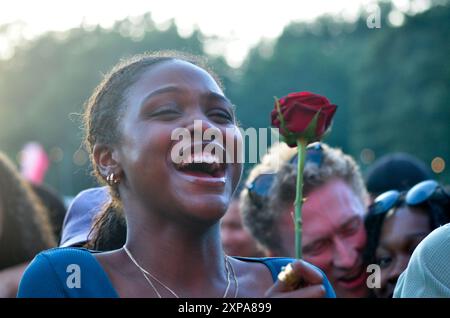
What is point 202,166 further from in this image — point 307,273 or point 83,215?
point 83,215

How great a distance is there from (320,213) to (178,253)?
5.09 feet

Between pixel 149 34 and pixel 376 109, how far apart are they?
703 inches

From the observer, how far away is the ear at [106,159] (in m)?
2.48

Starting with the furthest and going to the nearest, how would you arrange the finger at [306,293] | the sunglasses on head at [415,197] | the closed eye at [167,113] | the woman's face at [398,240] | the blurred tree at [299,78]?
the blurred tree at [299,78] → the sunglasses on head at [415,197] → the woman's face at [398,240] → the closed eye at [167,113] → the finger at [306,293]

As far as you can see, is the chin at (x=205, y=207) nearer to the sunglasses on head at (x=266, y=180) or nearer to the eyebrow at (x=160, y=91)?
the eyebrow at (x=160, y=91)

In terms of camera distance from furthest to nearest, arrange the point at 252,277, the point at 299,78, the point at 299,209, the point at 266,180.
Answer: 1. the point at 299,78
2. the point at 266,180
3. the point at 252,277
4. the point at 299,209

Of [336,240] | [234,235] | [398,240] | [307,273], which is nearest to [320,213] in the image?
[336,240]

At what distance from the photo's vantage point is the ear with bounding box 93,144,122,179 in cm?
248

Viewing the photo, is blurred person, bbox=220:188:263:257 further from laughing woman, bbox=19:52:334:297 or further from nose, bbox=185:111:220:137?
nose, bbox=185:111:220:137

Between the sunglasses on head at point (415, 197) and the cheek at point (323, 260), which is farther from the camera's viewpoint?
the sunglasses on head at point (415, 197)

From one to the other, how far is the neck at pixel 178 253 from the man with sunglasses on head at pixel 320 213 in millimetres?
1284

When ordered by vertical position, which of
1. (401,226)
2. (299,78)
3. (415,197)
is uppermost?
(415,197)

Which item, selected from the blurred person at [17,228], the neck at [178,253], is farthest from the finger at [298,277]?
the blurred person at [17,228]

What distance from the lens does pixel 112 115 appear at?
2.56 metres
